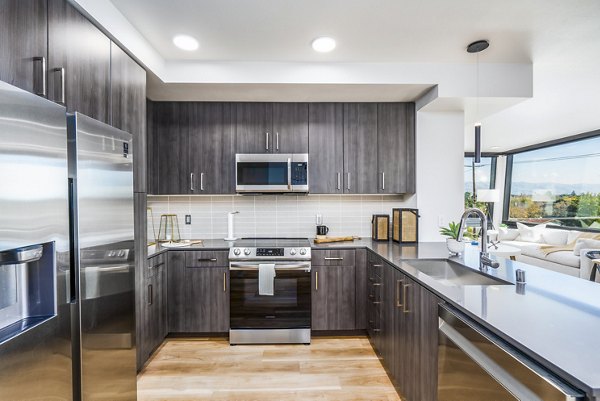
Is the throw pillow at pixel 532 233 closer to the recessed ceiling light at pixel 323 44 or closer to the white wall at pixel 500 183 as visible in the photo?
the white wall at pixel 500 183

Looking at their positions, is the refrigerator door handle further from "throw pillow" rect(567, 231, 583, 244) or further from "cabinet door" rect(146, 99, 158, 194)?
"throw pillow" rect(567, 231, 583, 244)

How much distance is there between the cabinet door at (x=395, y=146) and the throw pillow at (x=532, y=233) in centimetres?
486

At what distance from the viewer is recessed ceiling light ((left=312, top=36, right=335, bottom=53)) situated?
7.86ft

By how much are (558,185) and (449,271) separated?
6.02 meters

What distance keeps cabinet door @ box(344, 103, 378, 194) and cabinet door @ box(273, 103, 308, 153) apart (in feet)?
1.44

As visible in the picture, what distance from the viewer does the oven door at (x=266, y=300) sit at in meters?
2.98

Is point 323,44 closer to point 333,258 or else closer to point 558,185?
point 333,258

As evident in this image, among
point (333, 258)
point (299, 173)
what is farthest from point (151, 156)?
point (333, 258)

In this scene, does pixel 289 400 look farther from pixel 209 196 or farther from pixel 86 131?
pixel 209 196

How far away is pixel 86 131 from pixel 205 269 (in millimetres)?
1824

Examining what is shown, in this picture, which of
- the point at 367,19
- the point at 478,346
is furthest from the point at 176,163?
the point at 478,346

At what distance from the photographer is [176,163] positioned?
11.0 ft

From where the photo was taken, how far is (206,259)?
305 centimetres

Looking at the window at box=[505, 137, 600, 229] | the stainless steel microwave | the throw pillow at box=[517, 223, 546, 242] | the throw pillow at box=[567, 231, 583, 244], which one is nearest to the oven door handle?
the stainless steel microwave
